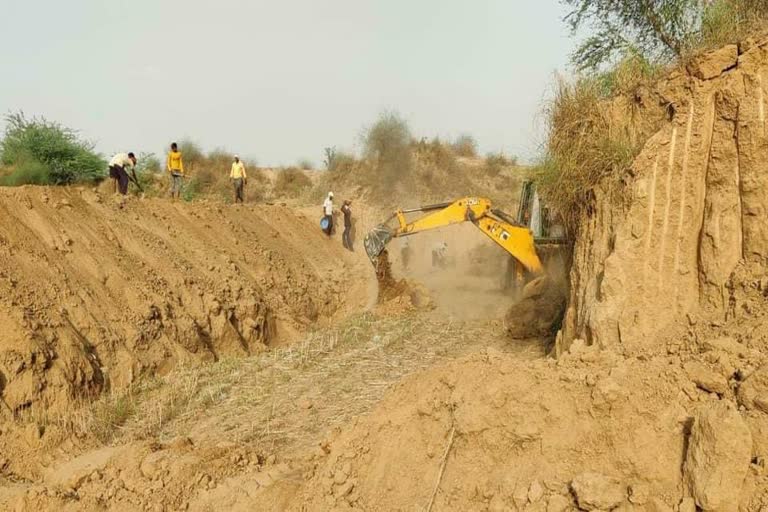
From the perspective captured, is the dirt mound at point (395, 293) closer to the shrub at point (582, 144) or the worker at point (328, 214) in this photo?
the worker at point (328, 214)

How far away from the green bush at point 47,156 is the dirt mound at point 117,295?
952 centimetres

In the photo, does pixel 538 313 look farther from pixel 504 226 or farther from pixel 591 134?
pixel 591 134

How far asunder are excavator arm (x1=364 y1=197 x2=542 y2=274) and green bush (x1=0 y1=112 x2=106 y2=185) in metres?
13.7

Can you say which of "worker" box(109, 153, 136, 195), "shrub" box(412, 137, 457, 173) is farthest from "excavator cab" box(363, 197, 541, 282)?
"shrub" box(412, 137, 457, 173)

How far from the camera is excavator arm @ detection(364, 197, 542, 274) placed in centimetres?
1177

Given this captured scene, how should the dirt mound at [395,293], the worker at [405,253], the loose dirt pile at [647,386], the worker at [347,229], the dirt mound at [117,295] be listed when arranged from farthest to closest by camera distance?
1. the worker at [347,229]
2. the worker at [405,253]
3. the dirt mound at [395,293]
4. the dirt mound at [117,295]
5. the loose dirt pile at [647,386]

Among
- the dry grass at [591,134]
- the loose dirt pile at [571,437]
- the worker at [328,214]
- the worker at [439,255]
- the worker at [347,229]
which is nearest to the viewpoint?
the loose dirt pile at [571,437]

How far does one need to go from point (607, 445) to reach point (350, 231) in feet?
63.2

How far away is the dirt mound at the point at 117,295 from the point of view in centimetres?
746

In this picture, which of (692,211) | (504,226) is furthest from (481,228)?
(692,211)

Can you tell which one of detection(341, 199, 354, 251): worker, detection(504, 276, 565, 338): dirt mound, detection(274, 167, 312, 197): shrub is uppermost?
detection(274, 167, 312, 197): shrub

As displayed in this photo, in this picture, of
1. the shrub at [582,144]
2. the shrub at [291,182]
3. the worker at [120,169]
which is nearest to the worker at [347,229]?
the worker at [120,169]

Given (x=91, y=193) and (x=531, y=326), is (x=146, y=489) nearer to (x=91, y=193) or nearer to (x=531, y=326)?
(x=531, y=326)

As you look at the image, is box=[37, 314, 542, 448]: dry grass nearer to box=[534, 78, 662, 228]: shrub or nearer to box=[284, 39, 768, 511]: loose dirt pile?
box=[284, 39, 768, 511]: loose dirt pile
